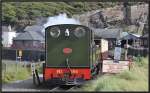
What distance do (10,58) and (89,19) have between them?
811cm

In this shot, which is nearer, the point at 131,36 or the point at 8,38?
the point at 131,36

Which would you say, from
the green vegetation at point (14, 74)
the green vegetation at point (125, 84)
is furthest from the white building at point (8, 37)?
the green vegetation at point (125, 84)

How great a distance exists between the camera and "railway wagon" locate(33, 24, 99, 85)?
14672 millimetres

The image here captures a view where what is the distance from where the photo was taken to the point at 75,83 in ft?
48.0

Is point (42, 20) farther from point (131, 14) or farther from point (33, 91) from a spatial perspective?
point (33, 91)

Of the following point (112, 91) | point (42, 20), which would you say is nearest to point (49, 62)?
point (112, 91)

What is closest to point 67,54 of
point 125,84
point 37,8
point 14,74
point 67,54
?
point 67,54

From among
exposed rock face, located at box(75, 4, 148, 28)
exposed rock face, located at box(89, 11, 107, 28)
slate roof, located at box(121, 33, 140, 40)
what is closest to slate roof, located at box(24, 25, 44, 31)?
exposed rock face, located at box(75, 4, 148, 28)

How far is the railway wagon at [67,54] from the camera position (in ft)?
48.1

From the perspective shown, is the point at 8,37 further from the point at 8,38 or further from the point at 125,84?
the point at 125,84

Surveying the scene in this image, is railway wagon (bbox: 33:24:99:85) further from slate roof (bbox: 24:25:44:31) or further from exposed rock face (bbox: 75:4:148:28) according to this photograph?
slate roof (bbox: 24:25:44:31)

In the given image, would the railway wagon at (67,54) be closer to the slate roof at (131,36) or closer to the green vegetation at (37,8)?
the slate roof at (131,36)

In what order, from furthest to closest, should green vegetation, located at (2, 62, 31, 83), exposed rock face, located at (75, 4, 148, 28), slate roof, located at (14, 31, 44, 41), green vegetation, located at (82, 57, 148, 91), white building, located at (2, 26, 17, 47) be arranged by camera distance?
white building, located at (2, 26, 17, 47), slate roof, located at (14, 31, 44, 41), exposed rock face, located at (75, 4, 148, 28), green vegetation, located at (2, 62, 31, 83), green vegetation, located at (82, 57, 148, 91)

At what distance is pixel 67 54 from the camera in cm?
1475
